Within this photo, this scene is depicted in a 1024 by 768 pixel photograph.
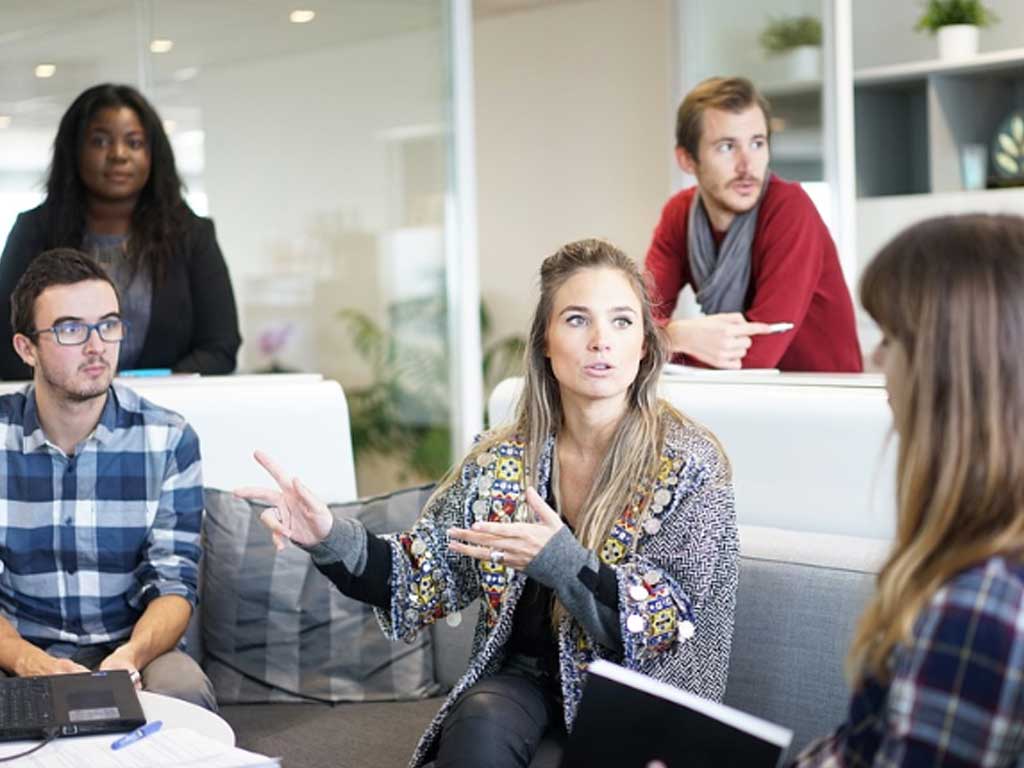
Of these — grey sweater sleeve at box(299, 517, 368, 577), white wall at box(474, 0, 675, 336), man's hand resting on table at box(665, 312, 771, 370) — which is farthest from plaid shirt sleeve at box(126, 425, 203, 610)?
white wall at box(474, 0, 675, 336)

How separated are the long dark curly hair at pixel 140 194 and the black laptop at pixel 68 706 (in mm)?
1719

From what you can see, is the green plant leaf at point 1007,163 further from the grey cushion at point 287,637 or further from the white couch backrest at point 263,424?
the grey cushion at point 287,637

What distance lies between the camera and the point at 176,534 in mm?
2654

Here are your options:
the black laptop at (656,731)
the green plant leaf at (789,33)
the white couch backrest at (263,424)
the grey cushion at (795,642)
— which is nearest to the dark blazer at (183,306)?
the white couch backrest at (263,424)

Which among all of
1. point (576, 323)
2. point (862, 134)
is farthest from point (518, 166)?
point (576, 323)

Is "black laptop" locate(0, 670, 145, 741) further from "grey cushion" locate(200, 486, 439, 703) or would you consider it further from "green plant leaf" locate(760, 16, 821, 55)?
"green plant leaf" locate(760, 16, 821, 55)

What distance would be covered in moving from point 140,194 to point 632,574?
2095 mm

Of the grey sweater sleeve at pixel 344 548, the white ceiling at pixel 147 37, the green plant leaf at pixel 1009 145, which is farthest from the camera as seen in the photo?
the green plant leaf at pixel 1009 145

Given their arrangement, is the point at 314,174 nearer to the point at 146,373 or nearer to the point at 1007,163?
the point at 146,373

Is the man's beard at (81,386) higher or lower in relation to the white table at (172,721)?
higher

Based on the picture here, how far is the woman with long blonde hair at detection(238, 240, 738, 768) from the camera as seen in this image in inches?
78.5

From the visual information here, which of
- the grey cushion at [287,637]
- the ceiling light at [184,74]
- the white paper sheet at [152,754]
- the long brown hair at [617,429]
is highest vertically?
the ceiling light at [184,74]

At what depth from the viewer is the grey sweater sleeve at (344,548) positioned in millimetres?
2111

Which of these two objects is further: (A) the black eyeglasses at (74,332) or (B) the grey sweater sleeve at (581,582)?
(A) the black eyeglasses at (74,332)
